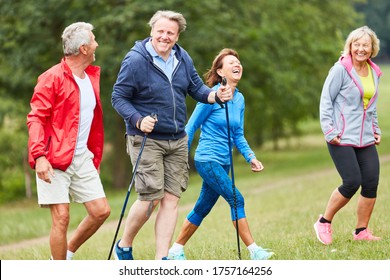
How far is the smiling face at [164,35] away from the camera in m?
6.77

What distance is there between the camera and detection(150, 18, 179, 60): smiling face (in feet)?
22.2

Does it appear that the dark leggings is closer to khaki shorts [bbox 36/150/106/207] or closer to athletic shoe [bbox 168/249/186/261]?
athletic shoe [bbox 168/249/186/261]

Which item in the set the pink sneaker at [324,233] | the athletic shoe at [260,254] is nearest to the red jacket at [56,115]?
the athletic shoe at [260,254]

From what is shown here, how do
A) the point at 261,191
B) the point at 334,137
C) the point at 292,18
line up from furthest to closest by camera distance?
1. the point at 292,18
2. the point at 261,191
3. the point at 334,137

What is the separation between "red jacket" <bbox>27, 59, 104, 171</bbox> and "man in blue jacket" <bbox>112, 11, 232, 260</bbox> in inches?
14.5

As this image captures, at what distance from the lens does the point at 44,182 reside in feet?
21.8

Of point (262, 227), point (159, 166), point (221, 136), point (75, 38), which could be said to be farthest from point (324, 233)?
point (262, 227)

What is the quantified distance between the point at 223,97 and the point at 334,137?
1.29 metres

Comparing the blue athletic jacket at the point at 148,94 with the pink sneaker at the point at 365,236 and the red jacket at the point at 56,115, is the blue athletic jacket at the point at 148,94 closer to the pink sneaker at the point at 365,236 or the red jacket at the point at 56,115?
the red jacket at the point at 56,115

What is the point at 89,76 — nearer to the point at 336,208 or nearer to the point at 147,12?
the point at 336,208
